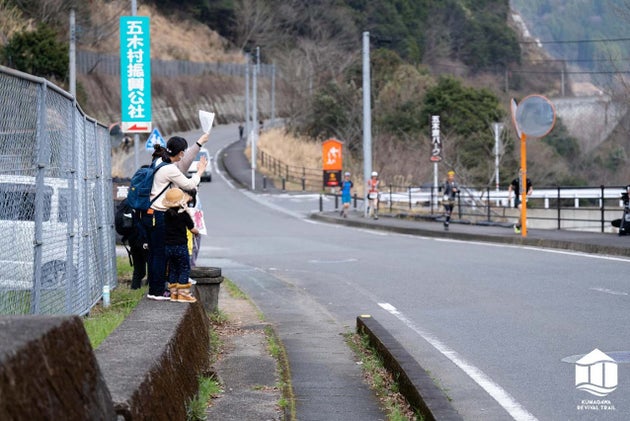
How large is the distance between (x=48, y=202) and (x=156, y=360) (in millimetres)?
3666

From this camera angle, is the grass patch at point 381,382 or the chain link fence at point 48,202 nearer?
the chain link fence at point 48,202

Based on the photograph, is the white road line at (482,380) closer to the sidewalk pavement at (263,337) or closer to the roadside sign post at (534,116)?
the sidewalk pavement at (263,337)

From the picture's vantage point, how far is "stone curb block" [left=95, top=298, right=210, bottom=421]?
4.92 meters

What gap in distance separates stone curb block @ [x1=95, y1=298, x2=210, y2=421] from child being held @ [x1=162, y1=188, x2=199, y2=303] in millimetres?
362

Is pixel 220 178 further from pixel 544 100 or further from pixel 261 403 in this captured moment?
pixel 261 403

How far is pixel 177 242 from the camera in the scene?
946 centimetres

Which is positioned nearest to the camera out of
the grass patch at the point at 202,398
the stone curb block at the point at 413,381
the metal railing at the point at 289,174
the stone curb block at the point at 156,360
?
the stone curb block at the point at 156,360

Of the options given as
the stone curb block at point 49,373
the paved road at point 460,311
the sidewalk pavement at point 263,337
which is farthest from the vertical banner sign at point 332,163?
the stone curb block at point 49,373

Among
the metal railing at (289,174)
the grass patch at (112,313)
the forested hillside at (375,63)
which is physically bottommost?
the grass patch at (112,313)

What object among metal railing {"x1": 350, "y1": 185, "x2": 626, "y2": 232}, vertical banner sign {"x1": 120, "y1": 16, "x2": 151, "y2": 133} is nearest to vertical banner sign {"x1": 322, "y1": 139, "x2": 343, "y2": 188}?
metal railing {"x1": 350, "y1": 185, "x2": 626, "y2": 232}

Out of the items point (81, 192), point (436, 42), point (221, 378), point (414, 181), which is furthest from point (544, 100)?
point (436, 42)

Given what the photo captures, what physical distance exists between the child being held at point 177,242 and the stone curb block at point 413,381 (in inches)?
71.9

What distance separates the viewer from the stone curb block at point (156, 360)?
4.92m

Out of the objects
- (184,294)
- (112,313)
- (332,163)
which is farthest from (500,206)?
(184,294)
